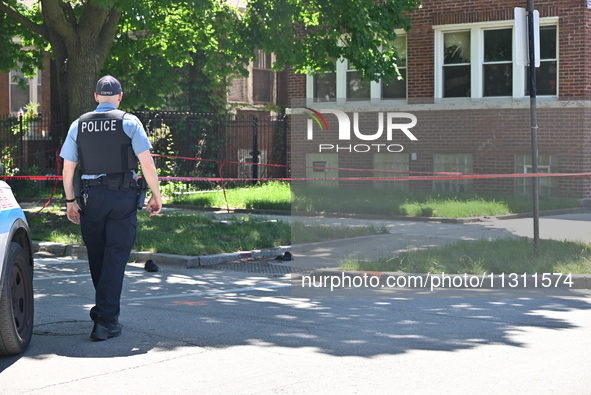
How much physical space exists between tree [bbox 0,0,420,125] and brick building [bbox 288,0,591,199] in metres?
1.67

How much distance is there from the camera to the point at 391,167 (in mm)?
18219

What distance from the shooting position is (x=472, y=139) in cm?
2095

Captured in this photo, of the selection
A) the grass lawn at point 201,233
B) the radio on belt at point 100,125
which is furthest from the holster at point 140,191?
the grass lawn at point 201,233

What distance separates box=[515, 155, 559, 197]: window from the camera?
55.3 ft

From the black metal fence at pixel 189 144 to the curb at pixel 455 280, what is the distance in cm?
1541

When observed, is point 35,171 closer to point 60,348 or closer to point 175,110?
point 175,110

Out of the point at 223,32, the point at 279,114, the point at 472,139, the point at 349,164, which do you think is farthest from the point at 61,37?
the point at 279,114

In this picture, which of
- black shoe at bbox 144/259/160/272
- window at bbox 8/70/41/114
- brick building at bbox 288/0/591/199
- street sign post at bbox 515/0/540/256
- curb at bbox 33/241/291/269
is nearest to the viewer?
street sign post at bbox 515/0/540/256

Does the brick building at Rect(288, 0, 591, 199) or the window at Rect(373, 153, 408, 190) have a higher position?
the brick building at Rect(288, 0, 591, 199)

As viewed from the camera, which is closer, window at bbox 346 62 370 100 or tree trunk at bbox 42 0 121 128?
tree trunk at bbox 42 0 121 128

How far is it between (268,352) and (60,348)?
1598 millimetres

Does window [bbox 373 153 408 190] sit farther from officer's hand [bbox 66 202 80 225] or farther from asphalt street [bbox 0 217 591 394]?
officer's hand [bbox 66 202 80 225]

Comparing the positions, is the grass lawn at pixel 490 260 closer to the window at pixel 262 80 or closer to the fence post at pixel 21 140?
the fence post at pixel 21 140

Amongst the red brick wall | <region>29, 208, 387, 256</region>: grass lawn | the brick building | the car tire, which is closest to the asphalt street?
the car tire
